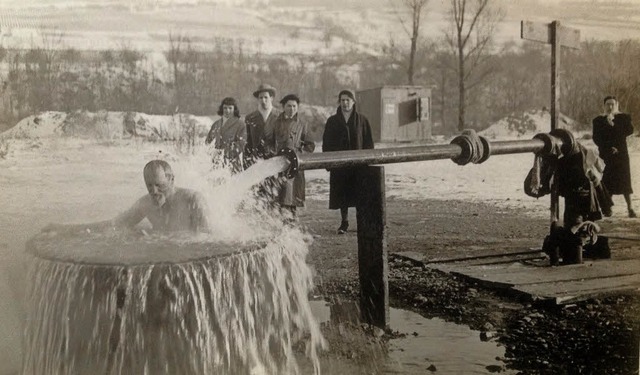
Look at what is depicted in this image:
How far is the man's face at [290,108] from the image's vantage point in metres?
3.26

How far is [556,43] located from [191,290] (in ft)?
8.19

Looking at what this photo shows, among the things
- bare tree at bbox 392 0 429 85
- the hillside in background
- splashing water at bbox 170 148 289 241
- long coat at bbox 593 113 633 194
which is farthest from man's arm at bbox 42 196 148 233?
long coat at bbox 593 113 633 194

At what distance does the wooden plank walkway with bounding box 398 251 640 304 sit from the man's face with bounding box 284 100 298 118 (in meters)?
1.29

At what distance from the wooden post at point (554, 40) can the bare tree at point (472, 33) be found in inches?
7.3

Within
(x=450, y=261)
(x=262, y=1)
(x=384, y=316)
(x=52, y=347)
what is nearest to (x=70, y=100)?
(x=262, y=1)

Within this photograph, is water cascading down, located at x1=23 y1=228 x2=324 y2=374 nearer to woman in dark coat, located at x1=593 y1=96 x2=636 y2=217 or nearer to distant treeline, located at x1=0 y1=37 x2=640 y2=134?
distant treeline, located at x1=0 y1=37 x2=640 y2=134

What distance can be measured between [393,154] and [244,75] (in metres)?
0.96

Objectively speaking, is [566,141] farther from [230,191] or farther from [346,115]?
[230,191]

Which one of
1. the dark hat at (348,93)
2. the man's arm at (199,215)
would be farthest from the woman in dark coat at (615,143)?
the man's arm at (199,215)

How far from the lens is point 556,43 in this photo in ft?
11.0

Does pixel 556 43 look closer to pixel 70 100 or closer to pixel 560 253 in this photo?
pixel 560 253

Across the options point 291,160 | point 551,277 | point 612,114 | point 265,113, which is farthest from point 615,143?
point 291,160

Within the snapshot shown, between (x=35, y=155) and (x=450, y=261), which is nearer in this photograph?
(x=35, y=155)

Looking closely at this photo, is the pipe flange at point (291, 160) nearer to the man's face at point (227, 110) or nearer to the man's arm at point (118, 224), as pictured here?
the man's arm at point (118, 224)
